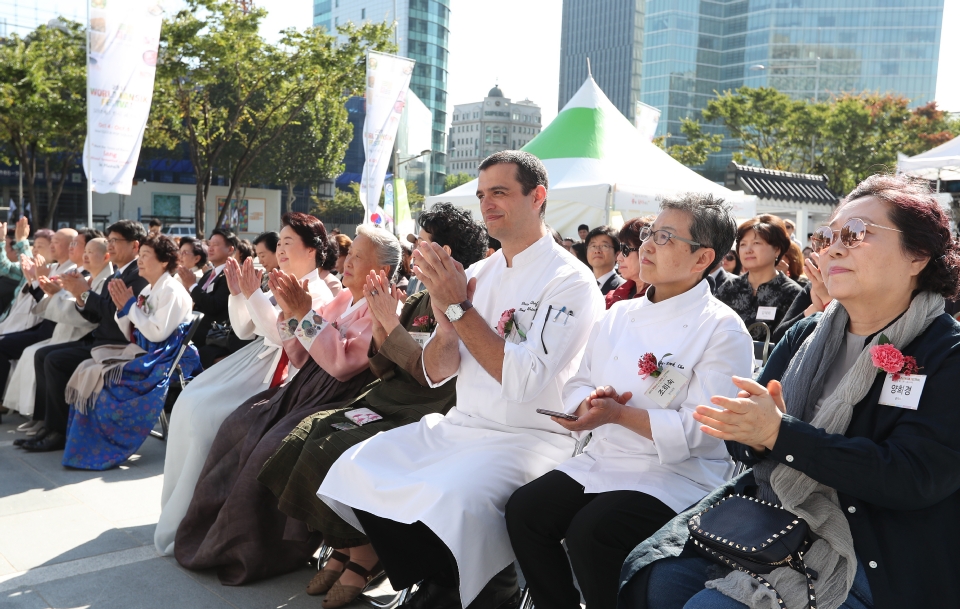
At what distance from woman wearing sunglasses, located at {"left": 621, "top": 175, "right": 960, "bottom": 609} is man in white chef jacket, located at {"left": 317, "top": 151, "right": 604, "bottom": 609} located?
77cm

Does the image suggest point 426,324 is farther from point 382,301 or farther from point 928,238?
point 928,238

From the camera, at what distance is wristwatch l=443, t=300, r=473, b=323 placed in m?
3.00

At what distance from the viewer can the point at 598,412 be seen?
251 centimetres

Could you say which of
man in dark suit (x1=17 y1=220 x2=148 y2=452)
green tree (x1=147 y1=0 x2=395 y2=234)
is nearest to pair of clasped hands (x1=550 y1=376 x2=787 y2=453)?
man in dark suit (x1=17 y1=220 x2=148 y2=452)

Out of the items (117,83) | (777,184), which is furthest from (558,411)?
(777,184)

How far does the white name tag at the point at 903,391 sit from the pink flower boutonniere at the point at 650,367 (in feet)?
2.59

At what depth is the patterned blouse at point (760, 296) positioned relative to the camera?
5.00m

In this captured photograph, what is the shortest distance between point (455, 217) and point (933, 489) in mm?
2555

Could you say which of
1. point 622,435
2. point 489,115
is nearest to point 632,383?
point 622,435

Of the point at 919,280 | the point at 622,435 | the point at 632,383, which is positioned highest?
the point at 919,280

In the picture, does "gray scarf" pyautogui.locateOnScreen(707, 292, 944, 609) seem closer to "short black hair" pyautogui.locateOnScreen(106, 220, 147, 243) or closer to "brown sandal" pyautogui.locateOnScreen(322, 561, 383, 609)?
→ "brown sandal" pyautogui.locateOnScreen(322, 561, 383, 609)

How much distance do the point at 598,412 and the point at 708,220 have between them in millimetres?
840

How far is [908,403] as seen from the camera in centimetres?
192

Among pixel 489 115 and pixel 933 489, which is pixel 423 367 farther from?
pixel 489 115
